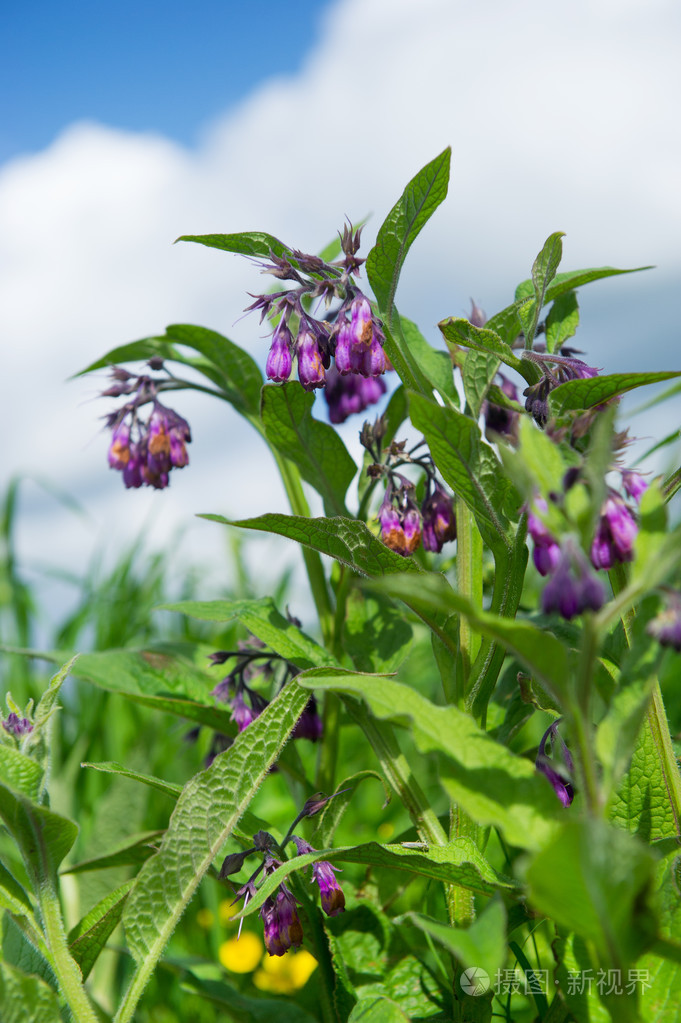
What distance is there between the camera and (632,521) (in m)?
1.24

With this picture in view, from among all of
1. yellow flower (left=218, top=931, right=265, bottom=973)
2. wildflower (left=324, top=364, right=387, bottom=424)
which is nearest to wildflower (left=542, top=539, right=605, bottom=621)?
wildflower (left=324, top=364, right=387, bottom=424)

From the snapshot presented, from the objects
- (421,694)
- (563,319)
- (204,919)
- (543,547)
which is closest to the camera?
(543,547)

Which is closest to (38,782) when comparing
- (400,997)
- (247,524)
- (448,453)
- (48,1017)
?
(48,1017)

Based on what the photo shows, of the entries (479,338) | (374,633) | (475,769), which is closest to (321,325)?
(479,338)

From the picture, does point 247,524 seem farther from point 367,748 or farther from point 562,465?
point 367,748

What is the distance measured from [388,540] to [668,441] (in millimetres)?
683

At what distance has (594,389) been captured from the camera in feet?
4.57

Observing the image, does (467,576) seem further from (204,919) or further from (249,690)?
(204,919)

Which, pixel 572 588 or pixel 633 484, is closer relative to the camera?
pixel 572 588

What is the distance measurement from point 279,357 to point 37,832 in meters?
0.98

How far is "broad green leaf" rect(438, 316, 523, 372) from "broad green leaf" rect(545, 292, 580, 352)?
35 centimetres

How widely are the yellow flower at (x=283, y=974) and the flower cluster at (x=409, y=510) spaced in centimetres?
138

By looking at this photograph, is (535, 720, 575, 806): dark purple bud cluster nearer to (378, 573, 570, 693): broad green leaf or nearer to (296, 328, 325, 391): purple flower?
(378, 573, 570, 693): broad green leaf

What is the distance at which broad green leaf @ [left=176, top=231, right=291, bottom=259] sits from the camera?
168 centimetres
